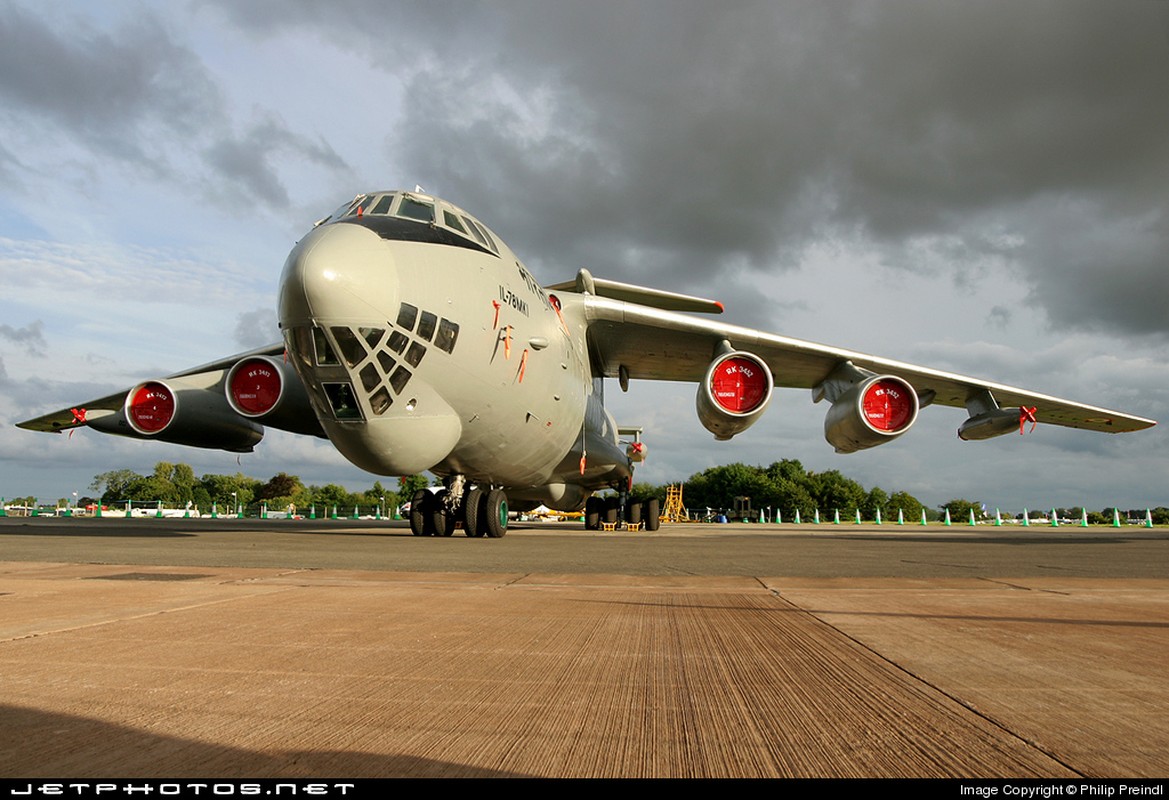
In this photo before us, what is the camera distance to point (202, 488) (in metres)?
91.1

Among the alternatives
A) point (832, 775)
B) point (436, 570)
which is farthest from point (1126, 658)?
point (436, 570)

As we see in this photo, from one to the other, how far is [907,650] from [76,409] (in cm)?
1657

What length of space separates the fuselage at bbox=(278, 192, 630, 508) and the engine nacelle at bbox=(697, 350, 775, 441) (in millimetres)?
2324

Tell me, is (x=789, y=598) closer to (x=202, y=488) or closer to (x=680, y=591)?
(x=680, y=591)

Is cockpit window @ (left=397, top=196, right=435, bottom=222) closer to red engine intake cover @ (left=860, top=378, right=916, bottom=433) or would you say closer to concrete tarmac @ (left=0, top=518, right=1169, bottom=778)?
concrete tarmac @ (left=0, top=518, right=1169, bottom=778)

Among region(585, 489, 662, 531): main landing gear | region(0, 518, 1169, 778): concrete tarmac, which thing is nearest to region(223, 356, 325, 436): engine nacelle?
region(0, 518, 1169, 778): concrete tarmac

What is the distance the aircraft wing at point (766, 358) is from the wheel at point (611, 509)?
673cm

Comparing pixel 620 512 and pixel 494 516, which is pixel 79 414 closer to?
pixel 494 516

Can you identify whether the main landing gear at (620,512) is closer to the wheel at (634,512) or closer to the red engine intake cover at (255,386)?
the wheel at (634,512)

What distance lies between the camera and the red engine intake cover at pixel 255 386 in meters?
12.0

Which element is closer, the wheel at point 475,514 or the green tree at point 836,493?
the wheel at point 475,514

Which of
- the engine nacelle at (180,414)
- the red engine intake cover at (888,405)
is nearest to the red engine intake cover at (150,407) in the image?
the engine nacelle at (180,414)

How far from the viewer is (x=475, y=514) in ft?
38.2

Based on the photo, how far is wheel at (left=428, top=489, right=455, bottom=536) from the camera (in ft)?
39.1
